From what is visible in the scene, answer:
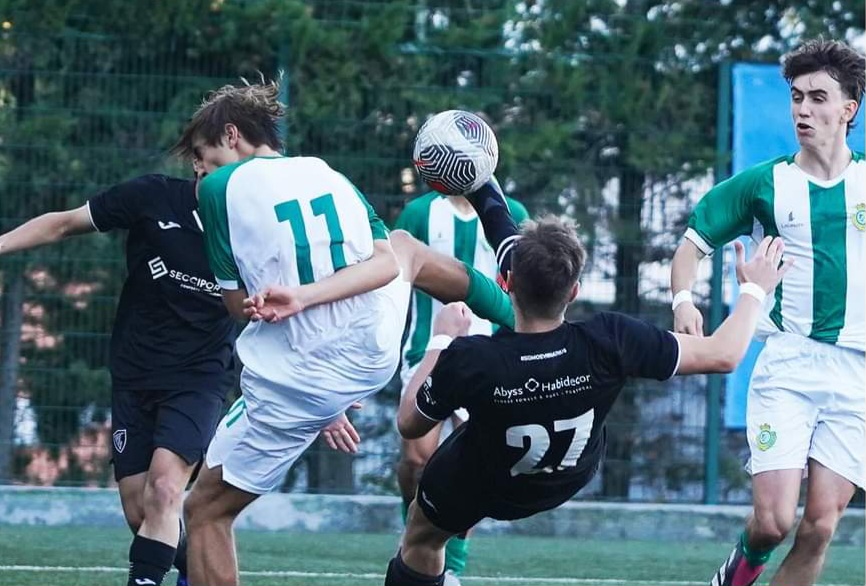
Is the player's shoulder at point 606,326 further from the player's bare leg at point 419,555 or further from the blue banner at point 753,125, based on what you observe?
the blue banner at point 753,125

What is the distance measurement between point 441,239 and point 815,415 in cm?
272

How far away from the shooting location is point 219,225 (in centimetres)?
516

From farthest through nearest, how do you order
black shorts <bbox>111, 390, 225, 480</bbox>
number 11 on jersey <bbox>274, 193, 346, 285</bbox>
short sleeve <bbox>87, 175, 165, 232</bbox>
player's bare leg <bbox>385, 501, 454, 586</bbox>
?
short sleeve <bbox>87, 175, 165, 232</bbox> → black shorts <bbox>111, 390, 225, 480</bbox> → player's bare leg <bbox>385, 501, 454, 586</bbox> → number 11 on jersey <bbox>274, 193, 346, 285</bbox>

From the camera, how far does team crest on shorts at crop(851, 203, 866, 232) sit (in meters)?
5.93

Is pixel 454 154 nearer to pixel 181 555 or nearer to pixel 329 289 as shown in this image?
pixel 329 289

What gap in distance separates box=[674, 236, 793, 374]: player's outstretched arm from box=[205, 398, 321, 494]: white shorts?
1267 millimetres

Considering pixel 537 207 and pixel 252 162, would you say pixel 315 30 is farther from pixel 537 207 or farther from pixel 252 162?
pixel 252 162

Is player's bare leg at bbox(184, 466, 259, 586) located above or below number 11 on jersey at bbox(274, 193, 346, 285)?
below

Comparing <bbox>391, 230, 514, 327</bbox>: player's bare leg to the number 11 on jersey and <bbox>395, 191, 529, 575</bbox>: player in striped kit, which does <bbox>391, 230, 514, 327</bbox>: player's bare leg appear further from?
<bbox>395, 191, 529, 575</bbox>: player in striped kit

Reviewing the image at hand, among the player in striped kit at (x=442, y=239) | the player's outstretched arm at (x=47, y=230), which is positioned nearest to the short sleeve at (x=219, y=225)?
the player's outstretched arm at (x=47, y=230)

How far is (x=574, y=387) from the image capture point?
4953mm

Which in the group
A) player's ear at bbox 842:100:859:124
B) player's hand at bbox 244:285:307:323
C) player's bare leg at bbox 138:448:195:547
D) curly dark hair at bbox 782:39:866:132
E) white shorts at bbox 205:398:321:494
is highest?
curly dark hair at bbox 782:39:866:132

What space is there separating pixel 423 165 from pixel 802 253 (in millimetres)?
1453

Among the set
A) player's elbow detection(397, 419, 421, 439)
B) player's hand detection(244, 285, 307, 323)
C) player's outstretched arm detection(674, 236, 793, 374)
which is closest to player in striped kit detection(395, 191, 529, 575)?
player's elbow detection(397, 419, 421, 439)
